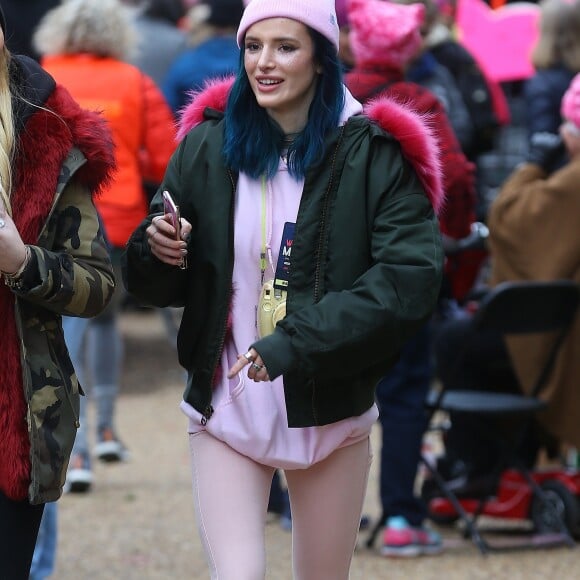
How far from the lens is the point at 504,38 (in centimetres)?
1019

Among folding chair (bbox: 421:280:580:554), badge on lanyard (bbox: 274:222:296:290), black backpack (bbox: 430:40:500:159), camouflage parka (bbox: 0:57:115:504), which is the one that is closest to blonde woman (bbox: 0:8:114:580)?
camouflage parka (bbox: 0:57:115:504)

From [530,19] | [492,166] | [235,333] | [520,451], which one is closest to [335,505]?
[235,333]

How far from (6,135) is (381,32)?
257cm

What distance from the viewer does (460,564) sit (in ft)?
20.1

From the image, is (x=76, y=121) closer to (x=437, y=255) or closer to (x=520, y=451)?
(x=437, y=255)

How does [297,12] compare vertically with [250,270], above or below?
above

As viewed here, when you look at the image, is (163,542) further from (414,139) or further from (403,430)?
(414,139)

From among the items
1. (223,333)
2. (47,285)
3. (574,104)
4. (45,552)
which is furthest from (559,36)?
(47,285)

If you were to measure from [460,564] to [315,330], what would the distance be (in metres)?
2.93

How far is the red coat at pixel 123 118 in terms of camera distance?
6.84m

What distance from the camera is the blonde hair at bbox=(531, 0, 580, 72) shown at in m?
8.04

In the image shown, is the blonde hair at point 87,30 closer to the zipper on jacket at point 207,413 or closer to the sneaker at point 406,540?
the sneaker at point 406,540

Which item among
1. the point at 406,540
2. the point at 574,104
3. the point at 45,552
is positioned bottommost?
the point at 406,540

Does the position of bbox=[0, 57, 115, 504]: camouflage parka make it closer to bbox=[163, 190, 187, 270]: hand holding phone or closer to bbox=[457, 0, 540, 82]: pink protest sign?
bbox=[163, 190, 187, 270]: hand holding phone
